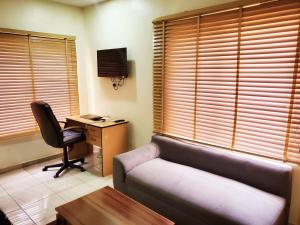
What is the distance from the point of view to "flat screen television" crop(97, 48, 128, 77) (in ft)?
10.6

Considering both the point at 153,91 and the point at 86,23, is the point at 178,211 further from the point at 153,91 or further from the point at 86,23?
the point at 86,23

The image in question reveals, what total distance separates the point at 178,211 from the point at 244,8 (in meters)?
1.93

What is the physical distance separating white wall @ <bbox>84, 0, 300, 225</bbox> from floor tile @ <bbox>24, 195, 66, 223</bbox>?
1.33 meters

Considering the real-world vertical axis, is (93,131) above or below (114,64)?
below

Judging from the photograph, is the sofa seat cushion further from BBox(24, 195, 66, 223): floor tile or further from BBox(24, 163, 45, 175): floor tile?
BBox(24, 163, 45, 175): floor tile

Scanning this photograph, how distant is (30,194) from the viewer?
2.71 meters

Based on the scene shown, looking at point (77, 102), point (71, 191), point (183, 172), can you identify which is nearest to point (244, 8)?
point (183, 172)

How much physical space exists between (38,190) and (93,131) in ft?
3.28

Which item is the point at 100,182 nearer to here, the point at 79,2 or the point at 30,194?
the point at 30,194

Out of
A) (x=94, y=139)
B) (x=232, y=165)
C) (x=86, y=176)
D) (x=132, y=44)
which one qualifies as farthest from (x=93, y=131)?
(x=232, y=165)

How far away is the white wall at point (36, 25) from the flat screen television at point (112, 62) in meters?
0.68

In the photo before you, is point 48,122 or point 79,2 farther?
point 79,2

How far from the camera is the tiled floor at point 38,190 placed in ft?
7.65

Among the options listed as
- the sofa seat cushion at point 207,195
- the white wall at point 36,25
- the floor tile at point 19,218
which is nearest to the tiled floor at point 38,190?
the floor tile at point 19,218
